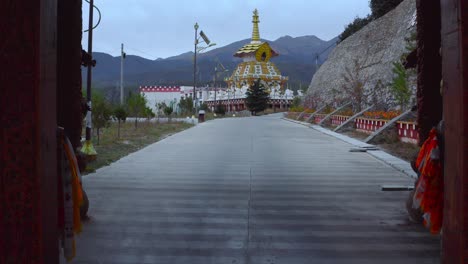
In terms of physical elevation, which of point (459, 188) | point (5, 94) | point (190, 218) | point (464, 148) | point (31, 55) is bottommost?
point (190, 218)

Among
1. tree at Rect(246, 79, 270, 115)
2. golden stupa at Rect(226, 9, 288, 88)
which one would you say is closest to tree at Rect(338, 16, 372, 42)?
tree at Rect(246, 79, 270, 115)

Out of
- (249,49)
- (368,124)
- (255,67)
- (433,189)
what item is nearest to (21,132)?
(433,189)

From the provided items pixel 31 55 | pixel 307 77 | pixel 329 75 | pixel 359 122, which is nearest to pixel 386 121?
pixel 359 122

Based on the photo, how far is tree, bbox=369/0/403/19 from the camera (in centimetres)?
4108

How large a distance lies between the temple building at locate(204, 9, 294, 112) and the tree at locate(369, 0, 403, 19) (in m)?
30.1

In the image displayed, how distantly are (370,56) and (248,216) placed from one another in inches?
1120

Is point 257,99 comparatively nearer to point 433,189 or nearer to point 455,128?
point 433,189

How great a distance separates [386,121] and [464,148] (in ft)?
50.0

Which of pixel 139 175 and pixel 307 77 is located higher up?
pixel 307 77

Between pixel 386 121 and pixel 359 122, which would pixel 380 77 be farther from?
pixel 386 121

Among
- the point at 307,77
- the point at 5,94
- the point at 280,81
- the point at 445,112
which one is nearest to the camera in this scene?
the point at 5,94

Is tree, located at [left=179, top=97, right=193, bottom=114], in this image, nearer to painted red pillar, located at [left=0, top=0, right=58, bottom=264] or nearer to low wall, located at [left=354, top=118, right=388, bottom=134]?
low wall, located at [left=354, top=118, right=388, bottom=134]

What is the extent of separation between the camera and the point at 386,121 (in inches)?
715

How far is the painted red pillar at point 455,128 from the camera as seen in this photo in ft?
11.2
